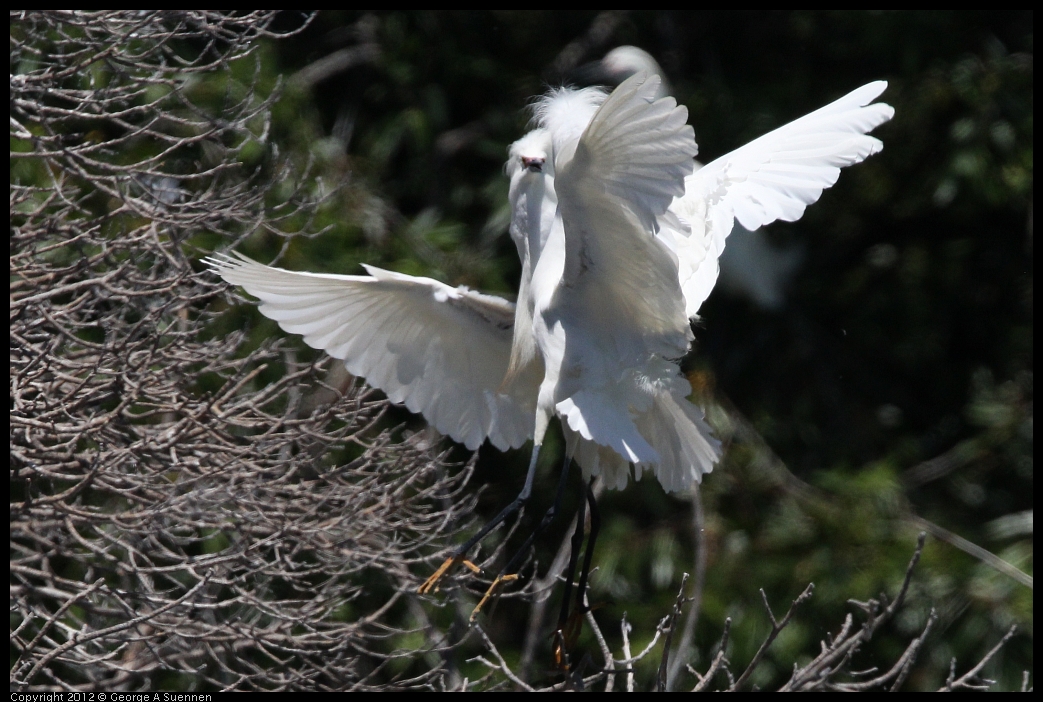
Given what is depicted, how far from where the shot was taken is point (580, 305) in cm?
205

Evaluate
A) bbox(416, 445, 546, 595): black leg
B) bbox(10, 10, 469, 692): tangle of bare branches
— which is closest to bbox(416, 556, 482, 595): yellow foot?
bbox(416, 445, 546, 595): black leg

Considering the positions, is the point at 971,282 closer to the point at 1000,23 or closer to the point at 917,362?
the point at 917,362

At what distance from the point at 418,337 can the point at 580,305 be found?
1.43 feet

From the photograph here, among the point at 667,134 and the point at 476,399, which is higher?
the point at 667,134

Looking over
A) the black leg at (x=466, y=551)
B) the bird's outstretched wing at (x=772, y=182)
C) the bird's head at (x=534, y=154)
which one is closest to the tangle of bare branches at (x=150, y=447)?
the black leg at (x=466, y=551)

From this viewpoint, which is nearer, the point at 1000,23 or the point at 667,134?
the point at 667,134

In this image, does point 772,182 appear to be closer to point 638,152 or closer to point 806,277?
point 638,152

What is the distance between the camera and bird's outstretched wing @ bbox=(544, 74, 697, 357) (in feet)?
5.39

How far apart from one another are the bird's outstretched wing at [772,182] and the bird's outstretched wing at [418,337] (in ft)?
1.34

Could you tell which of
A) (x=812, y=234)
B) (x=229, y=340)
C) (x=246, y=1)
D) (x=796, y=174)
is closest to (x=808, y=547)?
(x=812, y=234)

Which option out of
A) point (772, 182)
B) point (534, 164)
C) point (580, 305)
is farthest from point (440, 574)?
point (772, 182)

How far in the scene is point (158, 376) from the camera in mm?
2080

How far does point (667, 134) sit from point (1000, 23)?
8.63 ft

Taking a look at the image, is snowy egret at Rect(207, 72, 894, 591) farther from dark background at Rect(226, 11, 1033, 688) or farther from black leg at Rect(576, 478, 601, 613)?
dark background at Rect(226, 11, 1033, 688)
